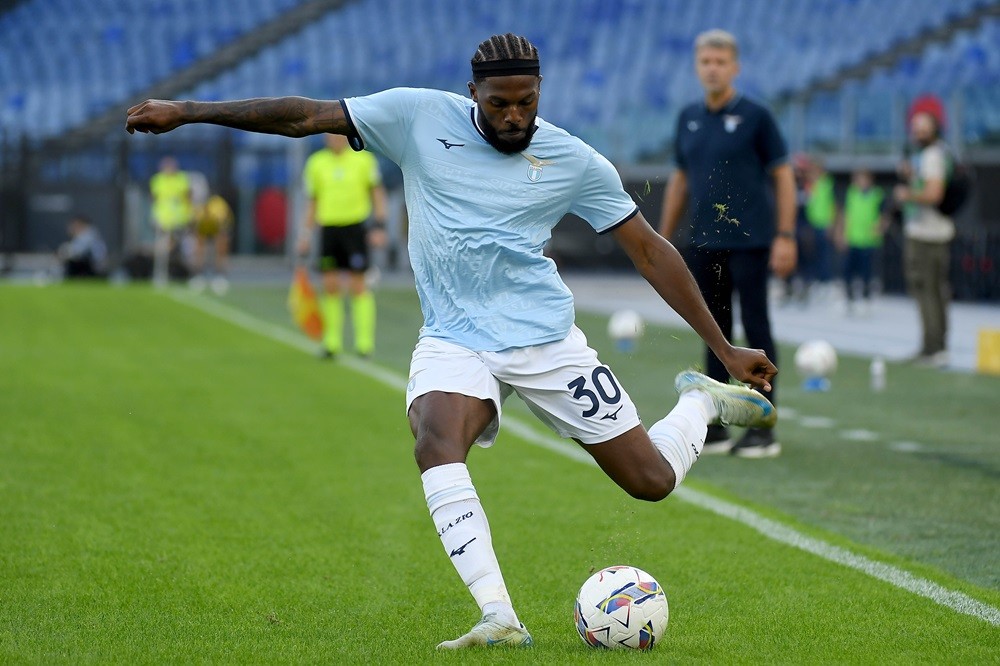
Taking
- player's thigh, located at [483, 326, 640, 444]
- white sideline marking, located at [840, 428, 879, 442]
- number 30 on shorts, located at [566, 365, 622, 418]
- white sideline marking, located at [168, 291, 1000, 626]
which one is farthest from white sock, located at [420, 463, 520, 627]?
white sideline marking, located at [840, 428, 879, 442]

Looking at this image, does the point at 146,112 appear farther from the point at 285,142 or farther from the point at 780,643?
the point at 285,142

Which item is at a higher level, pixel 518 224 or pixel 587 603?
pixel 518 224

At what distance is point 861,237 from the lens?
73.3ft

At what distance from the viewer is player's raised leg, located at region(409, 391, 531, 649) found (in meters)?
4.18

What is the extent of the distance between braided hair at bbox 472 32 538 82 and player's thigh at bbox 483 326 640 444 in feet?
2.75

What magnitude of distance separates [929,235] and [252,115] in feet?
35.4

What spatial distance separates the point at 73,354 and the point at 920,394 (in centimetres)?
770

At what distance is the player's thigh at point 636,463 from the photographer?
15.3 feet

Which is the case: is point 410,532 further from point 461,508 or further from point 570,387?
point 461,508

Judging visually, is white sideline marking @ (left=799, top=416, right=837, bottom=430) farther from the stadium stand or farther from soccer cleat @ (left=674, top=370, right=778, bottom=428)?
the stadium stand

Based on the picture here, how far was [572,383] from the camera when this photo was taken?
454 cm

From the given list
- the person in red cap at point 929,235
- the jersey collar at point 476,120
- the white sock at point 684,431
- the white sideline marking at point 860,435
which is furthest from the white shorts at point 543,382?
the person in red cap at point 929,235

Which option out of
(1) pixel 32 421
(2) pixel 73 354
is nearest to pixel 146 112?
(1) pixel 32 421

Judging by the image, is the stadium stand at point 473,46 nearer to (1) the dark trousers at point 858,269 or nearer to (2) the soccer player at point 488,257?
(1) the dark trousers at point 858,269
